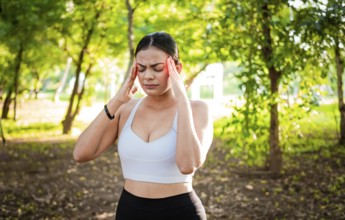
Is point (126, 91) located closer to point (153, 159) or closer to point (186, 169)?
point (153, 159)

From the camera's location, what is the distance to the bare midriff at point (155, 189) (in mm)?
2361

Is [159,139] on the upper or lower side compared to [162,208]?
upper

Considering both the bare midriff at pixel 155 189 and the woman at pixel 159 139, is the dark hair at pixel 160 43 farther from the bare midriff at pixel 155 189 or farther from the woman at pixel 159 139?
the bare midriff at pixel 155 189

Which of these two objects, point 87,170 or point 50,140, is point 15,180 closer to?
point 87,170

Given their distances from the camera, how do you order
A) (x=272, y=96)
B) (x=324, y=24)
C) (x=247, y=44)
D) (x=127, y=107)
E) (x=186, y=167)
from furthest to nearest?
(x=272, y=96), (x=247, y=44), (x=324, y=24), (x=127, y=107), (x=186, y=167)

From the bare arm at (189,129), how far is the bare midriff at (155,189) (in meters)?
0.14

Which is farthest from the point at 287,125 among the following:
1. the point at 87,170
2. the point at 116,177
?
the point at 87,170

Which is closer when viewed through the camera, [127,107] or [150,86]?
[150,86]

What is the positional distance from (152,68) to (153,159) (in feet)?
1.64

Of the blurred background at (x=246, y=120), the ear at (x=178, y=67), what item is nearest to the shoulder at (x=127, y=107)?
the ear at (x=178, y=67)

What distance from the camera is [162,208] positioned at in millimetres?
2352

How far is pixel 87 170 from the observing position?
10438 mm

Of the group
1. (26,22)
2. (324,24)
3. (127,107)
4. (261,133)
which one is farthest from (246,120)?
(26,22)

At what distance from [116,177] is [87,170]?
2.89 feet
